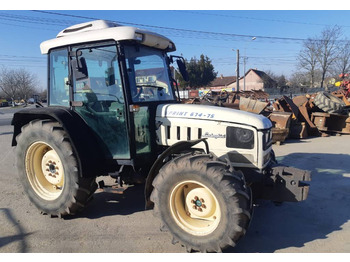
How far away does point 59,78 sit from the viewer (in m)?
3.78

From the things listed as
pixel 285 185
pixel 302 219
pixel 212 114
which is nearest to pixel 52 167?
pixel 212 114

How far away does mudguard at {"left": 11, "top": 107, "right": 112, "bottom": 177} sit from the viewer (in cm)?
332

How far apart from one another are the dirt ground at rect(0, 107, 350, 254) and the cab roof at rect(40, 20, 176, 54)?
240 cm

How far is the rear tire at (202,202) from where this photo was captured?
8.58 ft

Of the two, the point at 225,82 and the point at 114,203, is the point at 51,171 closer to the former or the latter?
the point at 114,203

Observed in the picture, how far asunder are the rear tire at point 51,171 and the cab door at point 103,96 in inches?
17.1

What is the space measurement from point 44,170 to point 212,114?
2.65 metres

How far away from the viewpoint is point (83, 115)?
358cm

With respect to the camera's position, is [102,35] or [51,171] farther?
[51,171]

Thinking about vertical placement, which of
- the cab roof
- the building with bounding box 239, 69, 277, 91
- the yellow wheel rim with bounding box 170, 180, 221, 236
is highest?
the building with bounding box 239, 69, 277, 91

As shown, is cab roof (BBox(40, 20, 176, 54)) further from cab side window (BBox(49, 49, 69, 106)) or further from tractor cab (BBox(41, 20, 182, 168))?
cab side window (BBox(49, 49, 69, 106))

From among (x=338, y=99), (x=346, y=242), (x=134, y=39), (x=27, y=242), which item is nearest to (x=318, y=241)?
(x=346, y=242)

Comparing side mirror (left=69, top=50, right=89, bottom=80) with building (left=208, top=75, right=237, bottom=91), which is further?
building (left=208, top=75, right=237, bottom=91)

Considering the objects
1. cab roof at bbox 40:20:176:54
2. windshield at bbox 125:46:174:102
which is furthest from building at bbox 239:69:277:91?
cab roof at bbox 40:20:176:54
